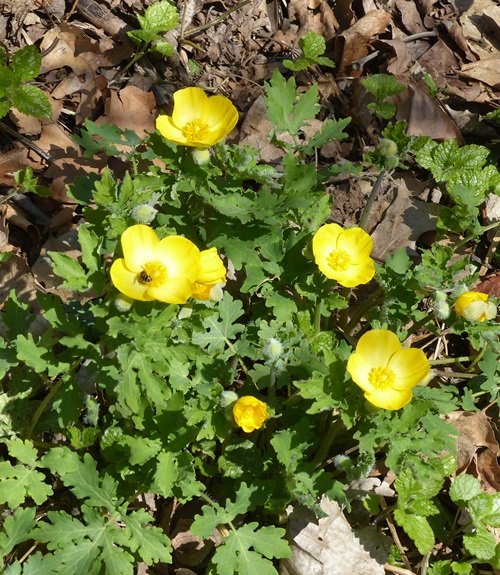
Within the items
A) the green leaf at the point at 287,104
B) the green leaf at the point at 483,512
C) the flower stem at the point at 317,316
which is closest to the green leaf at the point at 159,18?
the green leaf at the point at 287,104

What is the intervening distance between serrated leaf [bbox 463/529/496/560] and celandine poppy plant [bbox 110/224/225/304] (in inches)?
77.6

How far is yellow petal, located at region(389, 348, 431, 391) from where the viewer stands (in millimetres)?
2814

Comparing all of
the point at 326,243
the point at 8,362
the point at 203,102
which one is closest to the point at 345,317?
the point at 326,243

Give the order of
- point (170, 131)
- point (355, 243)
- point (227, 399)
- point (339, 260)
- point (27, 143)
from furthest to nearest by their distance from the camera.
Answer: point (27, 143)
point (355, 243)
point (339, 260)
point (170, 131)
point (227, 399)

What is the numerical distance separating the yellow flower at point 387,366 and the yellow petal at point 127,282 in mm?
896

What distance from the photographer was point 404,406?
2.72 m

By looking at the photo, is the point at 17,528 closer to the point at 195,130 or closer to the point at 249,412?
the point at 249,412

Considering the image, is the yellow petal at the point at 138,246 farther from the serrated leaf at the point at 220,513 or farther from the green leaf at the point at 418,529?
the green leaf at the point at 418,529

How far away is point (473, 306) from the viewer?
9.91ft

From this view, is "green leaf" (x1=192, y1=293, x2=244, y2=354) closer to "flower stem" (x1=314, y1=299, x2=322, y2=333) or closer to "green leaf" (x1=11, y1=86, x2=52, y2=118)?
"flower stem" (x1=314, y1=299, x2=322, y2=333)

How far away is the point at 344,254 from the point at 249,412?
982mm

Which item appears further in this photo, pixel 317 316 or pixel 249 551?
pixel 317 316

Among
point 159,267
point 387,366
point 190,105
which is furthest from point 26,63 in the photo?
point 387,366

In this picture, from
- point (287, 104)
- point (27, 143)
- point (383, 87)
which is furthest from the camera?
point (383, 87)
